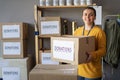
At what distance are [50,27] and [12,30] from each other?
0.62 m

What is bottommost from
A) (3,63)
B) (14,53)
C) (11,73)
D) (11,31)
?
(11,73)

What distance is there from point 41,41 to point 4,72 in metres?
0.82

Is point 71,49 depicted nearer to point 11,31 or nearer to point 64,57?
point 64,57

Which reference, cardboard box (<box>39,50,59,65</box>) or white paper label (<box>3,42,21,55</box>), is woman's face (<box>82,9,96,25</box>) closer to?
cardboard box (<box>39,50,59,65</box>)

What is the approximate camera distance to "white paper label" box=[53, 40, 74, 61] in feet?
5.51

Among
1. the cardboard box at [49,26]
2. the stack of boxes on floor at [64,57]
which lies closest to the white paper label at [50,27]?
the cardboard box at [49,26]

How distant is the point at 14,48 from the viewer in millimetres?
→ 3264

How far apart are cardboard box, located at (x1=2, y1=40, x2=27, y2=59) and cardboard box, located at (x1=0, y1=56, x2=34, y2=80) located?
10cm

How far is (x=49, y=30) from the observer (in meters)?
3.31

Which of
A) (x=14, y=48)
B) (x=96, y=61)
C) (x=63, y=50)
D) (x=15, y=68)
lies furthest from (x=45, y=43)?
(x=63, y=50)

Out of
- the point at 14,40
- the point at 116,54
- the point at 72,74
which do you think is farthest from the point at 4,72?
the point at 72,74

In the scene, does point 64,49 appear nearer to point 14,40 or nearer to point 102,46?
point 102,46

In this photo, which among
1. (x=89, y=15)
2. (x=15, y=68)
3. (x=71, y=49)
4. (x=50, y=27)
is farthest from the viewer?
(x=50, y=27)

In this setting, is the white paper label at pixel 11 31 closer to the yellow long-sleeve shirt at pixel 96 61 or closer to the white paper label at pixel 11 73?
the white paper label at pixel 11 73
